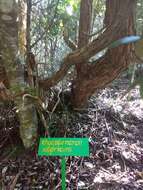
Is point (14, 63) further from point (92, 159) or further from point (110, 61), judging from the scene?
point (92, 159)

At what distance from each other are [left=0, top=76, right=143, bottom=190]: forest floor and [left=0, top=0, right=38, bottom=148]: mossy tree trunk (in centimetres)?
16

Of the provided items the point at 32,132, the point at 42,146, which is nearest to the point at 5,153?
the point at 32,132

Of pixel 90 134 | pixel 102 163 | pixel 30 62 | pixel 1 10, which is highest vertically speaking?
pixel 1 10

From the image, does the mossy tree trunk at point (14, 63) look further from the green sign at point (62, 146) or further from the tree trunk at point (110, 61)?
the tree trunk at point (110, 61)

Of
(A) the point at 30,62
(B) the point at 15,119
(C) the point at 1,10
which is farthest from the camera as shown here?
(B) the point at 15,119

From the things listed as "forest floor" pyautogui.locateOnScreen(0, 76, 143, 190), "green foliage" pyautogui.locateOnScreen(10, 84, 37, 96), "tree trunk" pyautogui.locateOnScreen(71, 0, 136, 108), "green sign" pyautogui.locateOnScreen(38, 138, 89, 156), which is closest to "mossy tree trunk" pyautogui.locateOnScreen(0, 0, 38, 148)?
"green foliage" pyautogui.locateOnScreen(10, 84, 37, 96)

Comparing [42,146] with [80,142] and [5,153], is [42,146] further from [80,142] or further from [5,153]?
[5,153]

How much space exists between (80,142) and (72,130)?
50 cm

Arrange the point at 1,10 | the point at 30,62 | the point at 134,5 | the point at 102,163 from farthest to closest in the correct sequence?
the point at 102,163
the point at 30,62
the point at 1,10
the point at 134,5

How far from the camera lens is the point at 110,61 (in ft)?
5.26

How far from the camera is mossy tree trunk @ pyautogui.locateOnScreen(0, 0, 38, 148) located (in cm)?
138

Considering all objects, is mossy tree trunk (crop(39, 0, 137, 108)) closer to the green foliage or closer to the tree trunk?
the tree trunk

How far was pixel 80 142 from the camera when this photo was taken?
1.39 meters

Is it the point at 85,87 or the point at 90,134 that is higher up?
the point at 85,87
